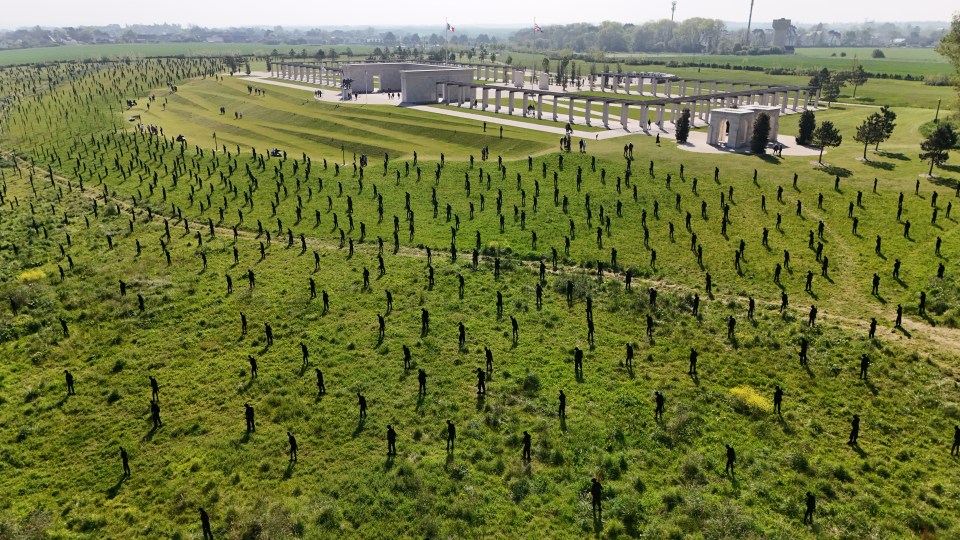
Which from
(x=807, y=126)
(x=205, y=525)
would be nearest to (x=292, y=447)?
(x=205, y=525)

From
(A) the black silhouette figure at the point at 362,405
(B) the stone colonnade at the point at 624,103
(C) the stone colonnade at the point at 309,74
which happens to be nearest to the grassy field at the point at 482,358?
(A) the black silhouette figure at the point at 362,405

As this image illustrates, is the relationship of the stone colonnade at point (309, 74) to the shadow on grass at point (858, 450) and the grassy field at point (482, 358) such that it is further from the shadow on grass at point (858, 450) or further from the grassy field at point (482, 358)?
the shadow on grass at point (858, 450)

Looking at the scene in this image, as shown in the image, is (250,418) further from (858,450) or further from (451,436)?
(858,450)

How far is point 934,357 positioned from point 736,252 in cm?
1269

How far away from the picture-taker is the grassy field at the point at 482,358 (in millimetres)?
20328

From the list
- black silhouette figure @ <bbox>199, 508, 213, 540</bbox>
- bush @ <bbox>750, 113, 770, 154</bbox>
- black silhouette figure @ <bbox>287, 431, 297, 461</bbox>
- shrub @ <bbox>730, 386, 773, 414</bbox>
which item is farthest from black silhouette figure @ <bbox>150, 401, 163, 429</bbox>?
bush @ <bbox>750, 113, 770, 154</bbox>

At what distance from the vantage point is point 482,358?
28922 millimetres

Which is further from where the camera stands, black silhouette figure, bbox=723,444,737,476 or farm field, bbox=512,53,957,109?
farm field, bbox=512,53,957,109

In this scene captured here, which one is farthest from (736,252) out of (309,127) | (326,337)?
(309,127)

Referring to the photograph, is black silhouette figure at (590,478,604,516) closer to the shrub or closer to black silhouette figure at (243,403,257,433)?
the shrub

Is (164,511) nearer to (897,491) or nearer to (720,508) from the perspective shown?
(720,508)

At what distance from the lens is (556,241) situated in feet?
139

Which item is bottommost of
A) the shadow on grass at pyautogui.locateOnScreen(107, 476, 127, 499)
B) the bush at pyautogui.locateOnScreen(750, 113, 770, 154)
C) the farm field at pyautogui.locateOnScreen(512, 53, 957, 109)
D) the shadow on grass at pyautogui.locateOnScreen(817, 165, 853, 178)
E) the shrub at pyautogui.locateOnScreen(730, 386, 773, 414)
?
the shadow on grass at pyautogui.locateOnScreen(107, 476, 127, 499)

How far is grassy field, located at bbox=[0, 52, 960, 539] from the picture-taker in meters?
20.3
